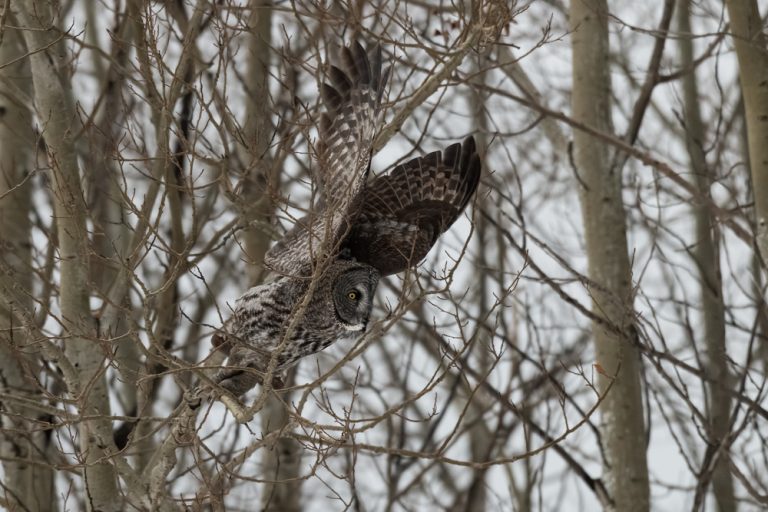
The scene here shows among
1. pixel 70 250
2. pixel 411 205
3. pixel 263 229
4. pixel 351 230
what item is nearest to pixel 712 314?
pixel 411 205

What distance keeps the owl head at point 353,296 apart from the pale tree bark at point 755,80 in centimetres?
220

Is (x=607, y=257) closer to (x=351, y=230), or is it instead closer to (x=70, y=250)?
(x=351, y=230)

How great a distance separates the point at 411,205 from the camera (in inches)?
248

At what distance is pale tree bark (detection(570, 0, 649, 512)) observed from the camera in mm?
6457

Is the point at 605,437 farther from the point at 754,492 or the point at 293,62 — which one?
the point at 293,62

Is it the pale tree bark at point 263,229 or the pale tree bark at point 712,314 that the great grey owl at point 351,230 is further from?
the pale tree bark at point 712,314

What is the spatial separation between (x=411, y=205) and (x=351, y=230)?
0.46 meters

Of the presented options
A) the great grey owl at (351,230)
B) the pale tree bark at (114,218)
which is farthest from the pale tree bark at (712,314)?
the pale tree bark at (114,218)

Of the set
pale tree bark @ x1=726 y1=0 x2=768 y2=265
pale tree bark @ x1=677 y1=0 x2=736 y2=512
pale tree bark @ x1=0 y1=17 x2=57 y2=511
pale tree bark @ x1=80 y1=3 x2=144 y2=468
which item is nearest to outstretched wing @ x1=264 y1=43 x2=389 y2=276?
pale tree bark @ x1=80 y1=3 x2=144 y2=468

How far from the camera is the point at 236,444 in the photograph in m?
7.61

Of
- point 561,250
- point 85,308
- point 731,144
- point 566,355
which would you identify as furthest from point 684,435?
point 85,308

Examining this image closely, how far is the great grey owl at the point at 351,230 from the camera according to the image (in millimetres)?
5445

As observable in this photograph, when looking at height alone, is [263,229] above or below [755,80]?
below

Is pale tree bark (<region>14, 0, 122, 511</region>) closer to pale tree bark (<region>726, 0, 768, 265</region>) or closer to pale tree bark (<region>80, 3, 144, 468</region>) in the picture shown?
pale tree bark (<region>80, 3, 144, 468</region>)
